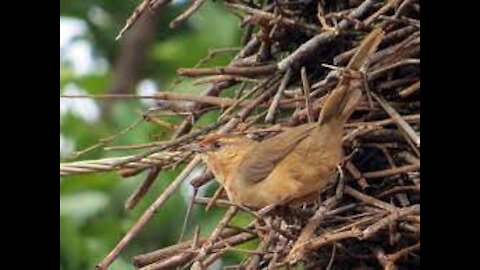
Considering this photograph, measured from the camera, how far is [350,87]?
1863 millimetres

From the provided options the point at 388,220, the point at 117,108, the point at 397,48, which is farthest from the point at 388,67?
the point at 117,108

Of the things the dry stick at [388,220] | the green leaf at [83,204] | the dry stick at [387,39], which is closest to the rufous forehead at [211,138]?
the dry stick at [387,39]

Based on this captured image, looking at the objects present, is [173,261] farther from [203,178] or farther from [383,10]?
[383,10]

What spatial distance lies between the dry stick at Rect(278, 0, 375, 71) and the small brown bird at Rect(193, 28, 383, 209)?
98 mm

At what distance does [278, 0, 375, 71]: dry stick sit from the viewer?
1938mm

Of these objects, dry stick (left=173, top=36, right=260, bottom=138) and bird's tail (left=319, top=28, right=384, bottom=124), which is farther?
dry stick (left=173, top=36, right=260, bottom=138)

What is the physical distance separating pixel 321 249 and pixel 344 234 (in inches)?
4.9

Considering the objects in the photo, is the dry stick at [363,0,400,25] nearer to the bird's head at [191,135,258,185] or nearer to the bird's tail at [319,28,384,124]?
the bird's tail at [319,28,384,124]

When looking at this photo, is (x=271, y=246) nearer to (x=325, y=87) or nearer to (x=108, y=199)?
(x=325, y=87)

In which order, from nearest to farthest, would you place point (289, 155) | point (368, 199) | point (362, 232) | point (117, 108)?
1. point (362, 232)
2. point (368, 199)
3. point (289, 155)
4. point (117, 108)

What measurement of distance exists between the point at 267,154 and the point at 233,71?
165 mm

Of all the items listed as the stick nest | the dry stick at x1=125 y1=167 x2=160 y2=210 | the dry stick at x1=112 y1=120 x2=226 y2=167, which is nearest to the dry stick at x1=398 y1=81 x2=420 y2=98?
the stick nest

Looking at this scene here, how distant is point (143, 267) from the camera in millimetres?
1917
